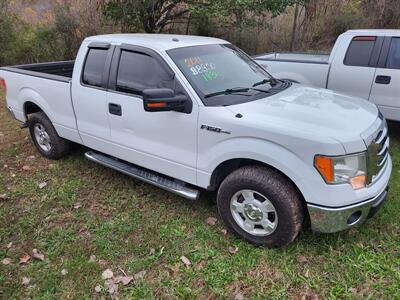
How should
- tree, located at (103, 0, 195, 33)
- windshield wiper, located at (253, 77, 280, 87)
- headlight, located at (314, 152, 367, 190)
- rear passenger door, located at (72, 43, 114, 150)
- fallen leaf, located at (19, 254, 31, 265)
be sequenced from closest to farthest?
1. headlight, located at (314, 152, 367, 190)
2. fallen leaf, located at (19, 254, 31, 265)
3. windshield wiper, located at (253, 77, 280, 87)
4. rear passenger door, located at (72, 43, 114, 150)
5. tree, located at (103, 0, 195, 33)

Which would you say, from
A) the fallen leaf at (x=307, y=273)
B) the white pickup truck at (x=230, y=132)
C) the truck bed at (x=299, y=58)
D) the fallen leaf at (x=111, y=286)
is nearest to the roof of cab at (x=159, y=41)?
the white pickup truck at (x=230, y=132)

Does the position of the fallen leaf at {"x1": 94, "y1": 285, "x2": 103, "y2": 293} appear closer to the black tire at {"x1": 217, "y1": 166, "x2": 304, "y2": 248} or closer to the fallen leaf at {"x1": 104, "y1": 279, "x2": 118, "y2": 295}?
the fallen leaf at {"x1": 104, "y1": 279, "x2": 118, "y2": 295}

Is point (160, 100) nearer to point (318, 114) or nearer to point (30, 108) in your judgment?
point (318, 114)

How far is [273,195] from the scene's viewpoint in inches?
118

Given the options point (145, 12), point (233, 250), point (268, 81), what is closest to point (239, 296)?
point (233, 250)

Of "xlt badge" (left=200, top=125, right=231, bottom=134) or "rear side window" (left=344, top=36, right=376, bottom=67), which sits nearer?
"xlt badge" (left=200, top=125, right=231, bottom=134)

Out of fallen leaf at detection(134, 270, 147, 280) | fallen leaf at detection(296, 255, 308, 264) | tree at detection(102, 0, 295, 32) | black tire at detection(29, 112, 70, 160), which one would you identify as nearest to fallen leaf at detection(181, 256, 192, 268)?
fallen leaf at detection(134, 270, 147, 280)

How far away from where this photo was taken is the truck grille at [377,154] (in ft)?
9.43

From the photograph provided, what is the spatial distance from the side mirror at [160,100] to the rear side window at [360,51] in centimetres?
363

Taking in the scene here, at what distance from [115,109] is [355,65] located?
387 centimetres

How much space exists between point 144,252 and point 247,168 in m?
1.25

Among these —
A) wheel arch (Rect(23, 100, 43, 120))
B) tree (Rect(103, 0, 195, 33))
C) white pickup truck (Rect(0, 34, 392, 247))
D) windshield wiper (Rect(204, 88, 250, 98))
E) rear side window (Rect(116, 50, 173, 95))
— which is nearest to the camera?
white pickup truck (Rect(0, 34, 392, 247))

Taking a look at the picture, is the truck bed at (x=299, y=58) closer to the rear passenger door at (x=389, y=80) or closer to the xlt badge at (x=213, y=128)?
the rear passenger door at (x=389, y=80)

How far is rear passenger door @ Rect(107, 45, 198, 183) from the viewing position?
3.45 meters
